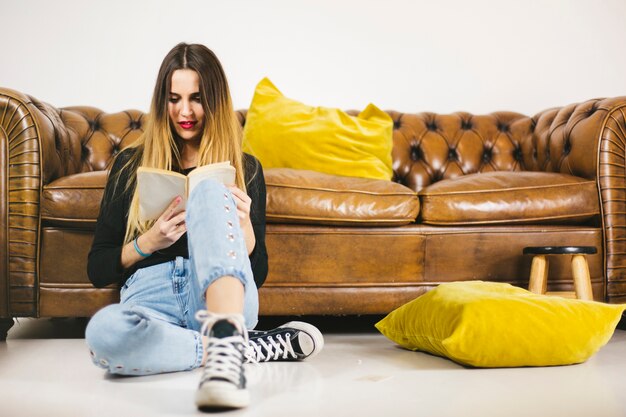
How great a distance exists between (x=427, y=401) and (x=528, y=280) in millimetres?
1033

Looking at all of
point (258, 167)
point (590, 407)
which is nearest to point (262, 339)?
point (258, 167)

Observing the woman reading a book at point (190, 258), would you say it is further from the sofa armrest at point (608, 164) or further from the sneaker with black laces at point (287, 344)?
the sofa armrest at point (608, 164)

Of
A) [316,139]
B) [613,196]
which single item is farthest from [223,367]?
[613,196]

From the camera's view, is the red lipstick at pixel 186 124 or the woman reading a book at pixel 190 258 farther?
the red lipstick at pixel 186 124

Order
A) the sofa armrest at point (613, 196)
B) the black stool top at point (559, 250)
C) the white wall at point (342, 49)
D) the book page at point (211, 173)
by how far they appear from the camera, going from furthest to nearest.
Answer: the white wall at point (342, 49) < the sofa armrest at point (613, 196) < the black stool top at point (559, 250) < the book page at point (211, 173)

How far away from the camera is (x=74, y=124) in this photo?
2.55 m

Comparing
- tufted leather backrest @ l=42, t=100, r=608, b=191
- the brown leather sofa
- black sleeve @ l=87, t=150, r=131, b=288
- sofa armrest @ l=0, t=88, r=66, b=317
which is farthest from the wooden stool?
sofa armrest @ l=0, t=88, r=66, b=317

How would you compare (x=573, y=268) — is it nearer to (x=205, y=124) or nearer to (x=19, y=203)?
(x=205, y=124)

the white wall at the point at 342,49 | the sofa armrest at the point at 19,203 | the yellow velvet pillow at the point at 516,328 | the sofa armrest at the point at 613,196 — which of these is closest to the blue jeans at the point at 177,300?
the yellow velvet pillow at the point at 516,328

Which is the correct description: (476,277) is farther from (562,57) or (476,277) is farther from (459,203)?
(562,57)

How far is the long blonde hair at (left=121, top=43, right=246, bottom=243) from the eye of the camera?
1560mm

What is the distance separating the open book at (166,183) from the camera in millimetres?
1294

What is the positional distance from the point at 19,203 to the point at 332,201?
91cm

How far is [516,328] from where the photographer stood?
1512mm
